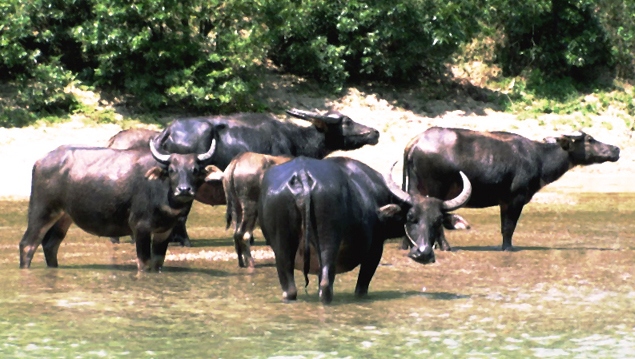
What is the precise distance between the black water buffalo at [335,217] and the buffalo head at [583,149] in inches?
271

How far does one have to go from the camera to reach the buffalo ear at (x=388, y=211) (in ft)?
38.4

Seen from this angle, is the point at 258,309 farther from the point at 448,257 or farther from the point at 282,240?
the point at 448,257

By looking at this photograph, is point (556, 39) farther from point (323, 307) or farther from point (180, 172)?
point (323, 307)

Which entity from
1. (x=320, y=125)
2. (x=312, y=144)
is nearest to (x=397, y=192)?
(x=312, y=144)

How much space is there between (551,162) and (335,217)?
787cm

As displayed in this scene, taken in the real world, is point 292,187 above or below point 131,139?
above

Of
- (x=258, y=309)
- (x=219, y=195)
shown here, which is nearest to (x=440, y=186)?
(x=219, y=195)

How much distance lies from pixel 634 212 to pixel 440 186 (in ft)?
19.0

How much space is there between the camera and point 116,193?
1420cm

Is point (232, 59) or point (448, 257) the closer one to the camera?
point (448, 257)

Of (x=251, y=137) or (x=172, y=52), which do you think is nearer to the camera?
(x=251, y=137)

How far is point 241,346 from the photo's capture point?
32.9 feet

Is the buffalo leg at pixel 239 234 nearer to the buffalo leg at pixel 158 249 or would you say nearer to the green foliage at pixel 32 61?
the buffalo leg at pixel 158 249

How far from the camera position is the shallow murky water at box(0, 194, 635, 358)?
10.1 metres
